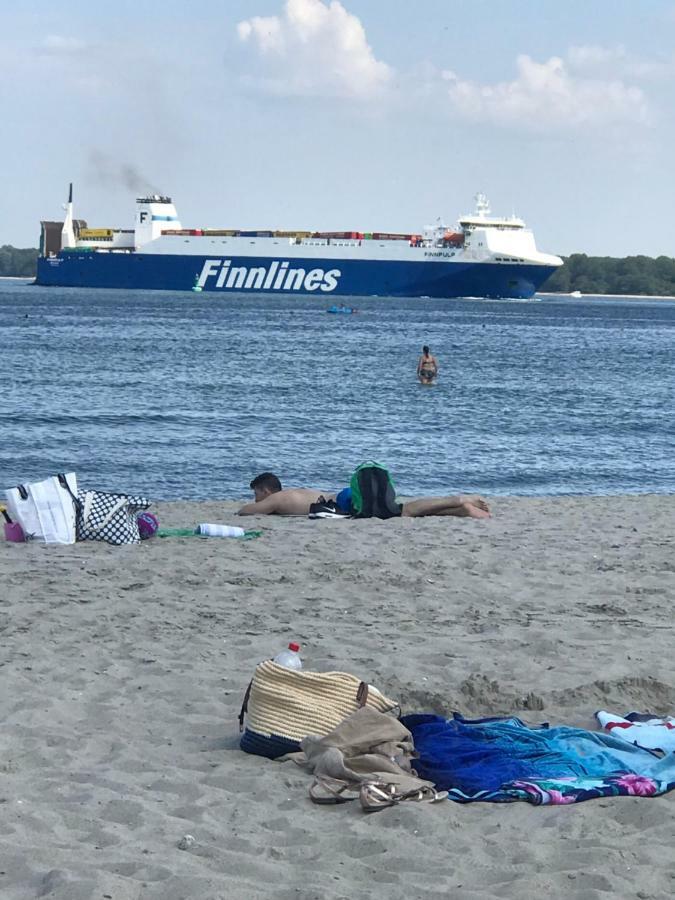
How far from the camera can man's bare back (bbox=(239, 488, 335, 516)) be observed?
9.48m

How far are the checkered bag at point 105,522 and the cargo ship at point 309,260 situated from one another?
72481 mm

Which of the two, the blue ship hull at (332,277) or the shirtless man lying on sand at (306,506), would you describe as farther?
the blue ship hull at (332,277)

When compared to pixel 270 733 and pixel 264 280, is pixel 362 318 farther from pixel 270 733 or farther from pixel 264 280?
pixel 270 733

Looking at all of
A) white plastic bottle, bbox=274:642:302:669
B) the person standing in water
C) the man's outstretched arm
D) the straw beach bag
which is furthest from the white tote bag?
the person standing in water

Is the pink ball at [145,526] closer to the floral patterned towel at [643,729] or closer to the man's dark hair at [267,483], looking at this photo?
the man's dark hair at [267,483]

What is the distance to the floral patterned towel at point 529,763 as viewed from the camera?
12.8ft

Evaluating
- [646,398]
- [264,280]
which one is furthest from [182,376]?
[264,280]

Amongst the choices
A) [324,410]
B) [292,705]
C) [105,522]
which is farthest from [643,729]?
[324,410]

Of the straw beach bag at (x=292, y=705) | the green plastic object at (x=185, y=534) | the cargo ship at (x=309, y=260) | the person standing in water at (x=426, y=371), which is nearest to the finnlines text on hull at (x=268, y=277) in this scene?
the cargo ship at (x=309, y=260)

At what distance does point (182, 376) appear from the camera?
91.8 ft

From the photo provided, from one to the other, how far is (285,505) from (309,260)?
75.2 metres

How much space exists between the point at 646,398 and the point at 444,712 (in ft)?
72.8

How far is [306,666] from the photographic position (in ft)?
17.2

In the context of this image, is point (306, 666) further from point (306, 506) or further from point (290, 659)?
point (306, 506)
